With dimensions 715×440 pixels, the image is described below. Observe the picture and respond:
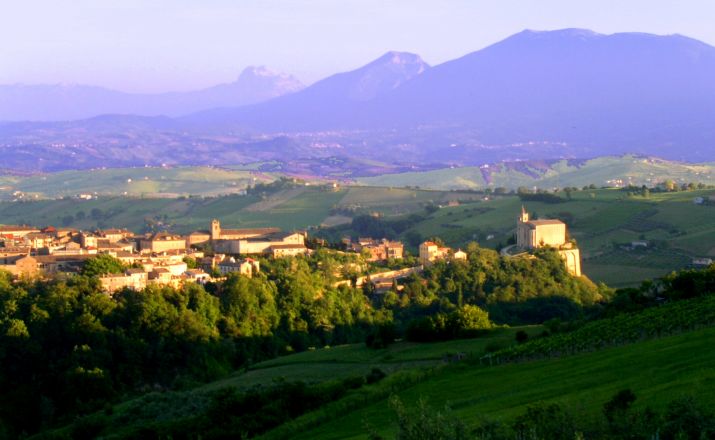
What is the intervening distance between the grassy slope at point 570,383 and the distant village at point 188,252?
73.1ft

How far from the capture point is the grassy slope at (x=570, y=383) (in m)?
18.6

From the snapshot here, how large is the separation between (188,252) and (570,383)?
121ft

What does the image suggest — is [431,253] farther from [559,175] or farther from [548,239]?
[559,175]

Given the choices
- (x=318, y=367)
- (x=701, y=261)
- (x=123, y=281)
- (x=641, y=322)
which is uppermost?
(x=641, y=322)

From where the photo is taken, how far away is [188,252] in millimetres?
56281

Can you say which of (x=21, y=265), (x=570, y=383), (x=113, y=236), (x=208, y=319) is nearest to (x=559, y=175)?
(x=113, y=236)

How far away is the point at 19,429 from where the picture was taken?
34.4 m

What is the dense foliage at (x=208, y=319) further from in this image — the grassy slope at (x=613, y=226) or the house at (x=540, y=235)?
the grassy slope at (x=613, y=226)

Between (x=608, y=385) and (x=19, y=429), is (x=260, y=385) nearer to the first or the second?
(x=19, y=429)

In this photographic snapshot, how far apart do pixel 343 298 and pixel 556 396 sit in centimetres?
3045

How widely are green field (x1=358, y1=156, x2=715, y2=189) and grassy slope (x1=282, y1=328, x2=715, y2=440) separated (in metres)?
105

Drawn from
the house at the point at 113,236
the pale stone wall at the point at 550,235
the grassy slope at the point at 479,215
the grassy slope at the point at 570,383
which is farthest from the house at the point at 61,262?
the grassy slope at the point at 479,215

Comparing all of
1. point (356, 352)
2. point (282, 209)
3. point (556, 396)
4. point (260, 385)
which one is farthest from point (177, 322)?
point (282, 209)

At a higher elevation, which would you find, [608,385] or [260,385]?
[608,385]
